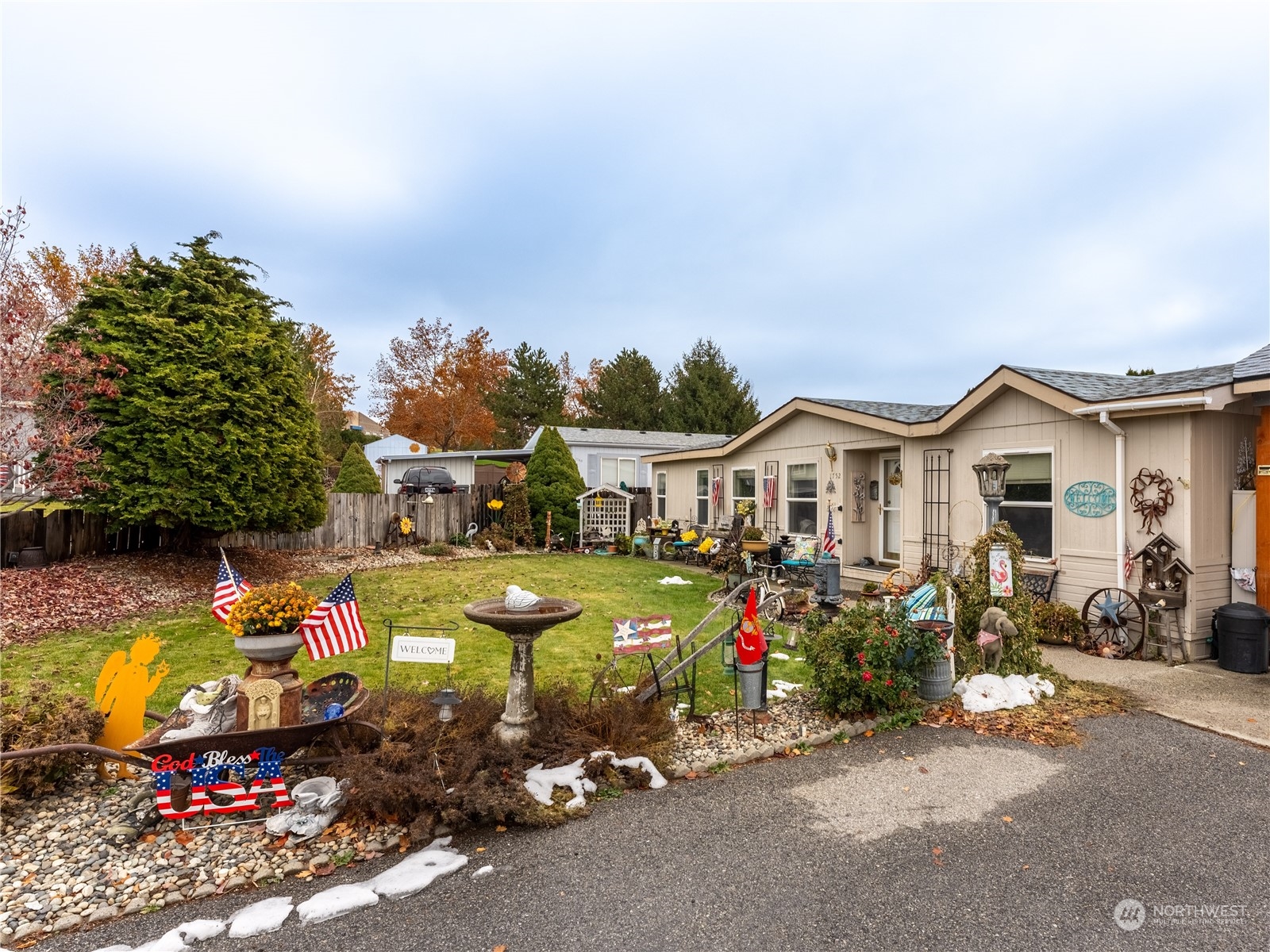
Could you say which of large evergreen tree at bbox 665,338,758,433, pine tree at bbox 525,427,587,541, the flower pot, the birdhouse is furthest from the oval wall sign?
large evergreen tree at bbox 665,338,758,433

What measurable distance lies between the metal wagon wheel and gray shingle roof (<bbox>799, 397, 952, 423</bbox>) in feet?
11.0

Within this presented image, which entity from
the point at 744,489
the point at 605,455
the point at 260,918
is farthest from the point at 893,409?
the point at 605,455

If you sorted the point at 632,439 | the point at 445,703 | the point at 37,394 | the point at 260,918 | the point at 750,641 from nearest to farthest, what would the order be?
1. the point at 260,918
2. the point at 445,703
3. the point at 750,641
4. the point at 37,394
5. the point at 632,439

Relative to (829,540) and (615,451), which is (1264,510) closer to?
(829,540)

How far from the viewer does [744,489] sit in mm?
13562

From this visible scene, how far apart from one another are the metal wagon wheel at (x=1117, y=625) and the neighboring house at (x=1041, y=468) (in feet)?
0.75

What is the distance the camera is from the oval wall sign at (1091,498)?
6863 millimetres

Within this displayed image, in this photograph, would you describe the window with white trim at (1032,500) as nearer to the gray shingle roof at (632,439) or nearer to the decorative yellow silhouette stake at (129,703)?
the decorative yellow silhouette stake at (129,703)

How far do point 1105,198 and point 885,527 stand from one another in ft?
20.5

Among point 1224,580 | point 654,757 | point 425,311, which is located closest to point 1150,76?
point 1224,580

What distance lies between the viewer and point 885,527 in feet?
35.0

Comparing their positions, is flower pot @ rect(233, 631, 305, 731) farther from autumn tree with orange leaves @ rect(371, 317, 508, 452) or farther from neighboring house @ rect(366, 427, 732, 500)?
autumn tree with orange leaves @ rect(371, 317, 508, 452)

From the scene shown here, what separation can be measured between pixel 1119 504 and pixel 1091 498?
35 cm

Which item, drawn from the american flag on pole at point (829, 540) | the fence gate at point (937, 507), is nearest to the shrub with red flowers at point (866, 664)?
the american flag on pole at point (829, 540)
